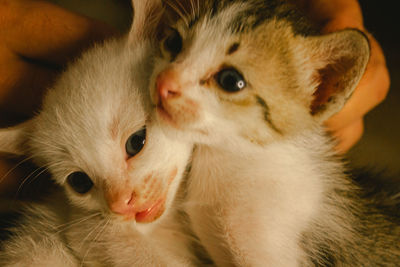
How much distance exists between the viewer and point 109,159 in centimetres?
89

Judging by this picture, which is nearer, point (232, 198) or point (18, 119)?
point (232, 198)

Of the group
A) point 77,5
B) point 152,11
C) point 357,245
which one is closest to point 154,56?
point 152,11

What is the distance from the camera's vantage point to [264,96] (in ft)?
2.74

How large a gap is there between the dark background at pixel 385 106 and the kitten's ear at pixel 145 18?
1.45m

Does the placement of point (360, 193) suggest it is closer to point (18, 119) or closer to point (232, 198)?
point (232, 198)

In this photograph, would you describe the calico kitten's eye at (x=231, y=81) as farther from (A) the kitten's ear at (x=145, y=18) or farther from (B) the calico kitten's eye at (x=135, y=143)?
(A) the kitten's ear at (x=145, y=18)

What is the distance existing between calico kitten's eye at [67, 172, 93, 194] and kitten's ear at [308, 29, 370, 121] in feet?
2.26

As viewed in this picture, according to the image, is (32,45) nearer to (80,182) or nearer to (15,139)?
(15,139)

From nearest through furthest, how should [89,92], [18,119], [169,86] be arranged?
[169,86], [89,92], [18,119]


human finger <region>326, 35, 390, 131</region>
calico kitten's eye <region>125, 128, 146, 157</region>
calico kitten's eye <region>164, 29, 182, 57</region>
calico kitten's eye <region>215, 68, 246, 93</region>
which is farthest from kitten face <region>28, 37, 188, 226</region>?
human finger <region>326, 35, 390, 131</region>

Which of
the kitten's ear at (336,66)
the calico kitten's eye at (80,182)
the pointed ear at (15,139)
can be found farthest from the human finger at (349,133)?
the pointed ear at (15,139)

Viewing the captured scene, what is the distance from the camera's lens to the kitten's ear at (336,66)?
76 cm

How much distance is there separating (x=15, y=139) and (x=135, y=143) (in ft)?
1.52

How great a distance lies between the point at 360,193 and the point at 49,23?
125cm
